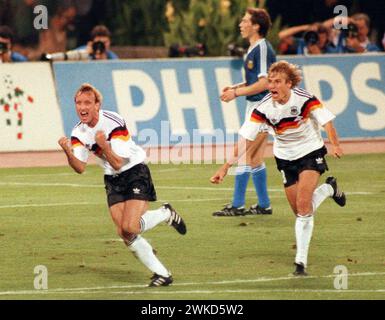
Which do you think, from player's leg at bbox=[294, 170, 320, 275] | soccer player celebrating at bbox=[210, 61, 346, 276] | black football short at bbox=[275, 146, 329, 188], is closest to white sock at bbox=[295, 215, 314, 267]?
player's leg at bbox=[294, 170, 320, 275]

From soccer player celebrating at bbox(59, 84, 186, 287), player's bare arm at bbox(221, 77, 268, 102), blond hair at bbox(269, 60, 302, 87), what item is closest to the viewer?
soccer player celebrating at bbox(59, 84, 186, 287)

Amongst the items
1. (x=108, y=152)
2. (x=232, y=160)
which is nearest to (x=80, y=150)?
(x=108, y=152)

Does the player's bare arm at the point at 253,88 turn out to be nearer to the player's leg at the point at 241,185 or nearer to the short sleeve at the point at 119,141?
the player's leg at the point at 241,185

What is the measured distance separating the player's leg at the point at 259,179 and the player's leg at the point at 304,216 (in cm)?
380

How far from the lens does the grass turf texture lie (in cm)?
1279

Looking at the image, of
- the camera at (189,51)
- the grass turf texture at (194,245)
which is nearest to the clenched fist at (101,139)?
the grass turf texture at (194,245)

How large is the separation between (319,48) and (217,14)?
498 cm

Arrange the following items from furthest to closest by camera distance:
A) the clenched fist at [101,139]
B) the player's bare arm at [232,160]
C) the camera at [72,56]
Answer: the camera at [72,56]
the player's bare arm at [232,160]
the clenched fist at [101,139]

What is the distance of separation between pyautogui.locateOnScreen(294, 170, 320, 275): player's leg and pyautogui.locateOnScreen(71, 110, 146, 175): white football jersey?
1.55 m

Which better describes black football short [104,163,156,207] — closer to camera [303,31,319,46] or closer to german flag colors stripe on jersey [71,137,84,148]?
german flag colors stripe on jersey [71,137,84,148]

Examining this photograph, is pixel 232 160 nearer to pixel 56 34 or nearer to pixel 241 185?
pixel 241 185

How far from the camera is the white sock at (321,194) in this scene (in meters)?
14.5

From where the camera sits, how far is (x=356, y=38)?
27.3 meters

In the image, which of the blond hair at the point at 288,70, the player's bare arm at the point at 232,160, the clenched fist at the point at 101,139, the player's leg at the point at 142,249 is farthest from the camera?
the blond hair at the point at 288,70
